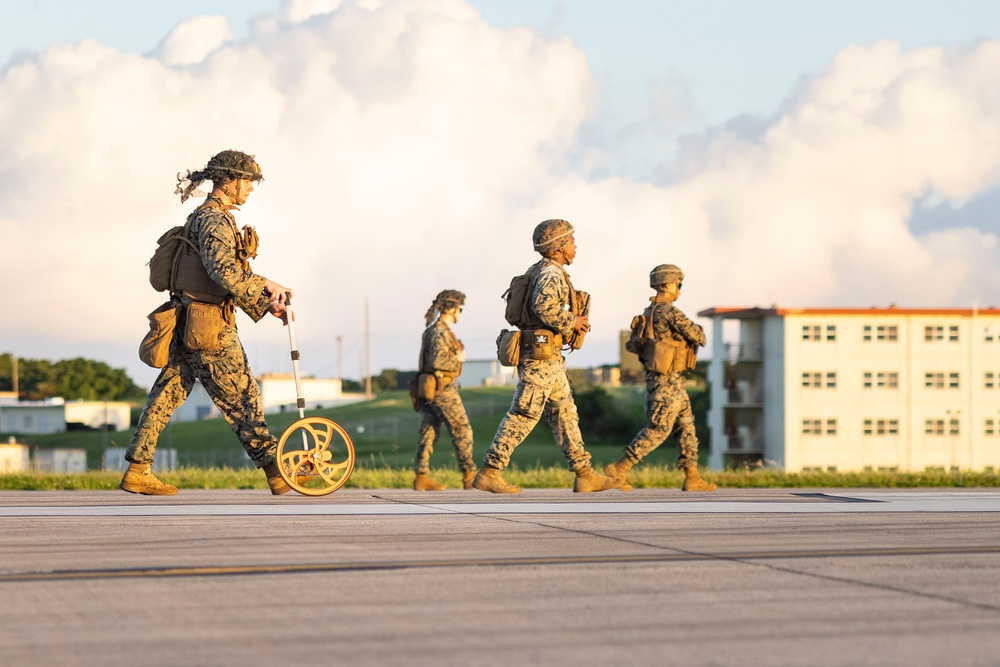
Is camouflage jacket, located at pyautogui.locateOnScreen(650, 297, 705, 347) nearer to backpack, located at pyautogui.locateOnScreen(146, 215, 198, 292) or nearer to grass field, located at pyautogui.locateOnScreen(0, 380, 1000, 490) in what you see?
grass field, located at pyautogui.locateOnScreen(0, 380, 1000, 490)

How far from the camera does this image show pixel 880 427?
105188 mm

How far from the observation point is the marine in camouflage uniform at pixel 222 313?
9672mm

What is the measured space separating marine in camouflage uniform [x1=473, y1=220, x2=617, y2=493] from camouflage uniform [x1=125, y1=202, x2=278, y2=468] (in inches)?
86.5

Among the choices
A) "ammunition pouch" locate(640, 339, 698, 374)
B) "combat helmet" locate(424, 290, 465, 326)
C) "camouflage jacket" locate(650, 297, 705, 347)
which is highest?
"combat helmet" locate(424, 290, 465, 326)

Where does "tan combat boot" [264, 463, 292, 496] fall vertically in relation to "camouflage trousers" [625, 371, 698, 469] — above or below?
below

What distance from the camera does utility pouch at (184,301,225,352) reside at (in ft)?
31.8

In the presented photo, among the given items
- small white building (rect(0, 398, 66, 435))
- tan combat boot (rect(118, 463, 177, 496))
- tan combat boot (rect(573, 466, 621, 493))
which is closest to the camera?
tan combat boot (rect(118, 463, 177, 496))

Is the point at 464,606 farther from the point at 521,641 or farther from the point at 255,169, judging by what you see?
the point at 255,169

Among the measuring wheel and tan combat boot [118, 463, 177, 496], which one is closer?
the measuring wheel

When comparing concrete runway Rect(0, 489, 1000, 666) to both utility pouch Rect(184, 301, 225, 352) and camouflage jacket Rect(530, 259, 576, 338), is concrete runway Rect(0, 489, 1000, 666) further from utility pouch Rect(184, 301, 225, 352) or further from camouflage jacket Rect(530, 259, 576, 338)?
camouflage jacket Rect(530, 259, 576, 338)

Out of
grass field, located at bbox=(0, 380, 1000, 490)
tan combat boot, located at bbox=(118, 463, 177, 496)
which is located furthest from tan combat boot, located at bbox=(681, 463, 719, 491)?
tan combat boot, located at bbox=(118, 463, 177, 496)

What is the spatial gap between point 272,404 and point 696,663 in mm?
164168

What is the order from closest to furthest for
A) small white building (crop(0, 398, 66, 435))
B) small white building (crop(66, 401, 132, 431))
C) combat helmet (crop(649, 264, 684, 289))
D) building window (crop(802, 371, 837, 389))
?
combat helmet (crop(649, 264, 684, 289))
building window (crop(802, 371, 837, 389))
small white building (crop(0, 398, 66, 435))
small white building (crop(66, 401, 132, 431))

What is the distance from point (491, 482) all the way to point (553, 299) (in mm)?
1575
